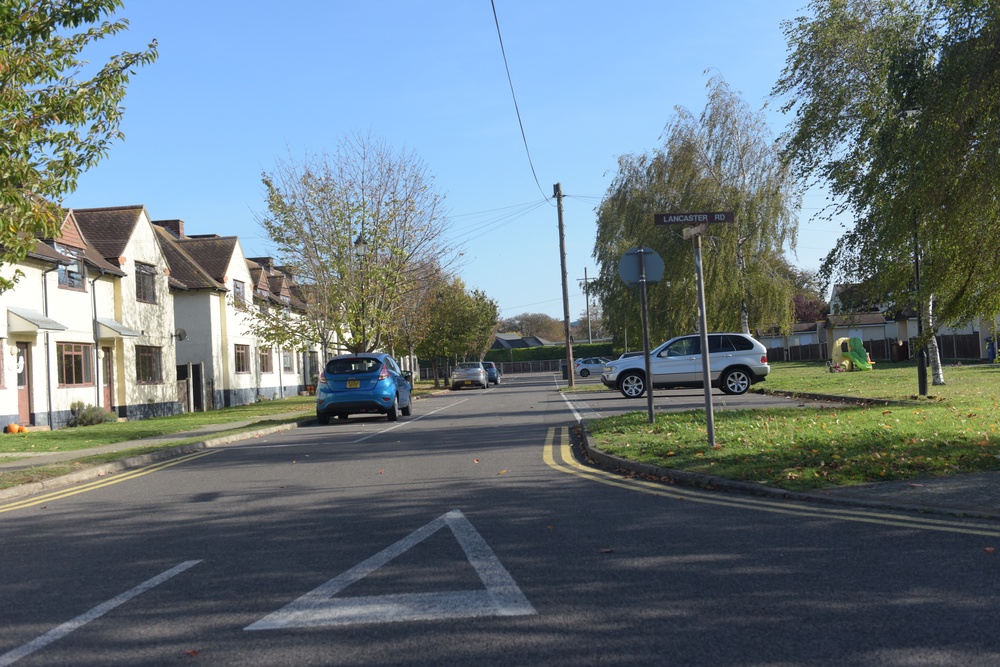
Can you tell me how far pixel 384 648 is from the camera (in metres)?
4.50

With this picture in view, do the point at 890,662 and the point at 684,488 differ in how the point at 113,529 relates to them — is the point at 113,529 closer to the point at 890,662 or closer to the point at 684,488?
the point at 684,488

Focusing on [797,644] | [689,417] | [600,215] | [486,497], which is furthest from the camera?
[600,215]

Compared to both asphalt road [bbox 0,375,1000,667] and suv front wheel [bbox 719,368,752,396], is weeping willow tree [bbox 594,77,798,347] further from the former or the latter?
asphalt road [bbox 0,375,1000,667]

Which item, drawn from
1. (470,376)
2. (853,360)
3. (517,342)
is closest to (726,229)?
(853,360)

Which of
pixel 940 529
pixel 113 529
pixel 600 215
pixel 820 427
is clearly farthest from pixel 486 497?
pixel 600 215

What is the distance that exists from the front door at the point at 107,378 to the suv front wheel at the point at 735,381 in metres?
20.1

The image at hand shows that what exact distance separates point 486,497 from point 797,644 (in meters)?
4.96

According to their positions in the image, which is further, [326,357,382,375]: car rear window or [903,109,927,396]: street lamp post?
[326,357,382,375]: car rear window

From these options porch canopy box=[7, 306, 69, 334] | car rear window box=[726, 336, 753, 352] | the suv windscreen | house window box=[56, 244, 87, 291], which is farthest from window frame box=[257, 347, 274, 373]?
car rear window box=[726, 336, 753, 352]

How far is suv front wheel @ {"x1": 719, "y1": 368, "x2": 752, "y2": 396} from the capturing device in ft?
83.1

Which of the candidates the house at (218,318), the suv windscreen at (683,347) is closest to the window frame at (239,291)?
the house at (218,318)

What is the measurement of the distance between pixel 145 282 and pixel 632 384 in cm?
1908

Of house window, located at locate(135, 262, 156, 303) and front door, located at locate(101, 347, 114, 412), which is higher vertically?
house window, located at locate(135, 262, 156, 303)

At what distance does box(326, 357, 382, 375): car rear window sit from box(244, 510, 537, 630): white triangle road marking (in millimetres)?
15014
